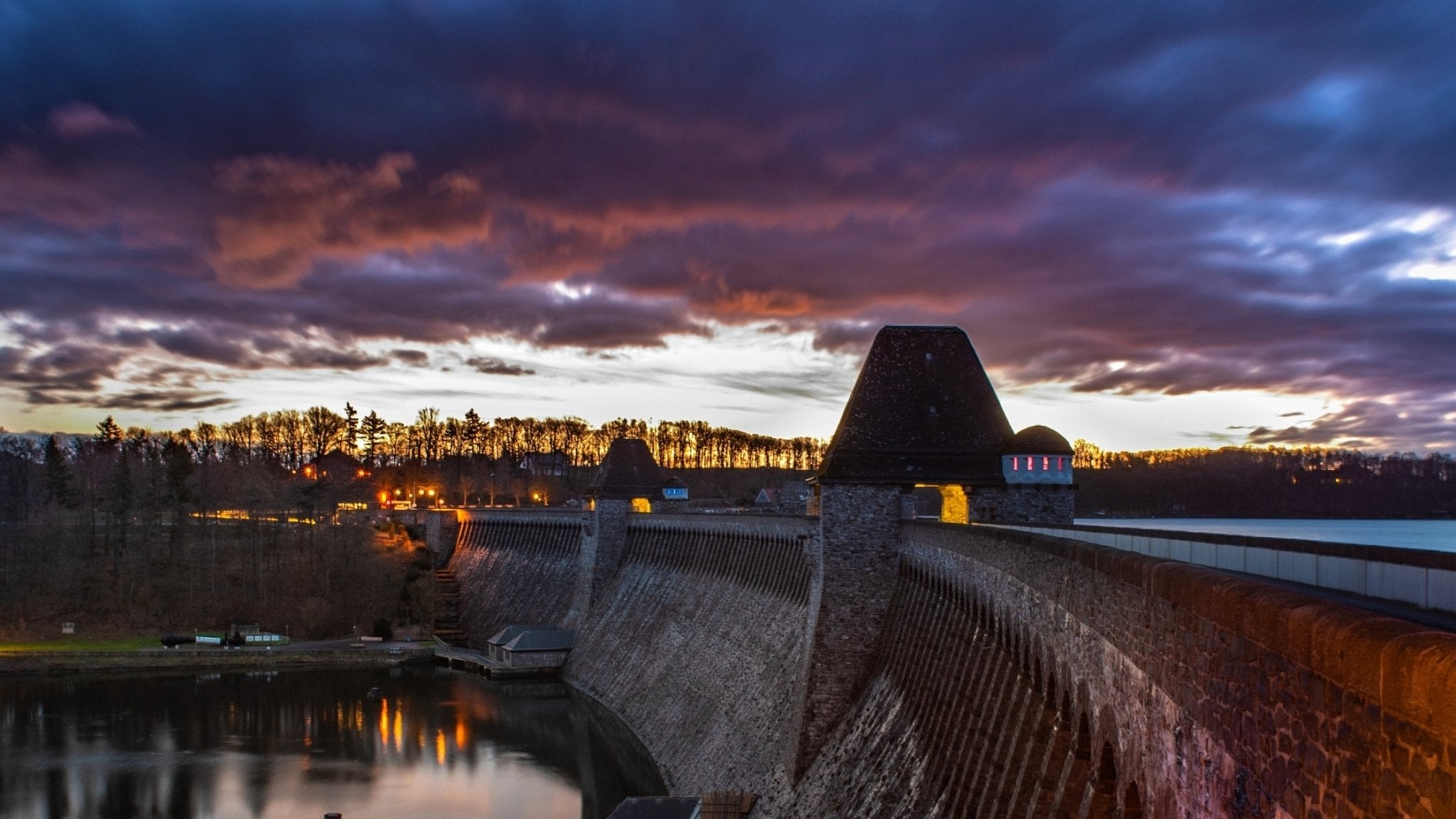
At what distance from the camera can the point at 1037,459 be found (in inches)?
993

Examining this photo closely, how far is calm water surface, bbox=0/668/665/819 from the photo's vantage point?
34812mm

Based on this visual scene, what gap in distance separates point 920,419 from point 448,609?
53349mm

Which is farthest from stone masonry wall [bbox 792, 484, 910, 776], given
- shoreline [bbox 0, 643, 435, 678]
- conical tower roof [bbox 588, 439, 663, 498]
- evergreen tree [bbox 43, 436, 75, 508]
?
evergreen tree [bbox 43, 436, 75, 508]

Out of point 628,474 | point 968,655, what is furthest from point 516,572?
point 968,655

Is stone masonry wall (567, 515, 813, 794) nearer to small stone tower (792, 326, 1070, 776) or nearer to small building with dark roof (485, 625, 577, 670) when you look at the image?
small stone tower (792, 326, 1070, 776)

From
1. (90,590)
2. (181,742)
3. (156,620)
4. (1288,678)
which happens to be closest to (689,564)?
(181,742)

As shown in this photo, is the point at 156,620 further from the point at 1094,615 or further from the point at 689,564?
the point at 1094,615

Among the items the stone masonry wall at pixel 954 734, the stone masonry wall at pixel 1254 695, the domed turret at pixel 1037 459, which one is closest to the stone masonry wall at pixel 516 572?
the stone masonry wall at pixel 954 734

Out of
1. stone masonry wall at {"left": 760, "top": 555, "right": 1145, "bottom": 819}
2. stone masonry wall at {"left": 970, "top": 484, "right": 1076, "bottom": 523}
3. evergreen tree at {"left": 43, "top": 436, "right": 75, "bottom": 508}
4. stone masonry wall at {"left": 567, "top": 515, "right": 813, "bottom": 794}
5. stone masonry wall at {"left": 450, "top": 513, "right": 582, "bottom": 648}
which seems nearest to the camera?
stone masonry wall at {"left": 760, "top": 555, "right": 1145, "bottom": 819}

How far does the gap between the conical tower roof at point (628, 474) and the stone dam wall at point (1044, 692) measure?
44.8 ft

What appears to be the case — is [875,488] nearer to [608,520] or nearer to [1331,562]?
[1331,562]

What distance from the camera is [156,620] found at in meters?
69.1

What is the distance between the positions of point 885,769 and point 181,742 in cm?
3651

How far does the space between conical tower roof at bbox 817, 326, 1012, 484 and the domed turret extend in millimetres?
387
